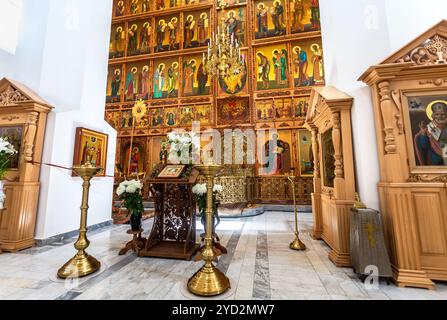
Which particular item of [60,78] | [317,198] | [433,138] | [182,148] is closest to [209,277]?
[182,148]

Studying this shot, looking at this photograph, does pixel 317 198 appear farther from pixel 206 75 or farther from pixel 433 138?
pixel 206 75

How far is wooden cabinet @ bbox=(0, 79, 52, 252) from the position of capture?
10.4 ft

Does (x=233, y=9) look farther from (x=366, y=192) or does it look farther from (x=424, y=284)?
(x=424, y=284)

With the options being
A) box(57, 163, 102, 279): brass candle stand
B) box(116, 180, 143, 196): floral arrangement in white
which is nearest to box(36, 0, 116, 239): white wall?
box(116, 180, 143, 196): floral arrangement in white

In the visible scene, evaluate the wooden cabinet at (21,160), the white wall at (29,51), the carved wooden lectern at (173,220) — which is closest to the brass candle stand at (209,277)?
the carved wooden lectern at (173,220)

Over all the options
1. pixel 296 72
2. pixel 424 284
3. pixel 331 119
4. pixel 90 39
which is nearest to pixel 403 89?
pixel 331 119

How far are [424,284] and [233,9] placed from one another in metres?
11.6

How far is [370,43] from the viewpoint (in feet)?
8.71

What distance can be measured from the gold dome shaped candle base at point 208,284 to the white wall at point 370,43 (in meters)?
2.01

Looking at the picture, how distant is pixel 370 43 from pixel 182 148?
3004 millimetres

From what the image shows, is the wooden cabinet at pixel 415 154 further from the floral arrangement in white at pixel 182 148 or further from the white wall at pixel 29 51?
the white wall at pixel 29 51

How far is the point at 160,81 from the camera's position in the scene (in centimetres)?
997

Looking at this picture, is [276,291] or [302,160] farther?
[302,160]

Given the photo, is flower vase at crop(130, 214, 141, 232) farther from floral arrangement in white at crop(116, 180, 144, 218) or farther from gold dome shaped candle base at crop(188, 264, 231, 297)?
gold dome shaped candle base at crop(188, 264, 231, 297)
